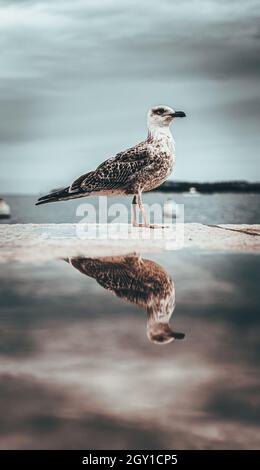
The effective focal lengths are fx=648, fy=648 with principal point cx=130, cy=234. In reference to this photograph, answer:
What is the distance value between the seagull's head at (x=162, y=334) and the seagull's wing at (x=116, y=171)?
731 centimetres

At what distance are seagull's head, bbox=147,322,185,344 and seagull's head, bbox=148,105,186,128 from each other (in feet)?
25.6

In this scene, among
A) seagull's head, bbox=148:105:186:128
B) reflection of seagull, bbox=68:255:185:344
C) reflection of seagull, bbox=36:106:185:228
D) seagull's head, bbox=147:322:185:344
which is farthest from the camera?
seagull's head, bbox=148:105:186:128

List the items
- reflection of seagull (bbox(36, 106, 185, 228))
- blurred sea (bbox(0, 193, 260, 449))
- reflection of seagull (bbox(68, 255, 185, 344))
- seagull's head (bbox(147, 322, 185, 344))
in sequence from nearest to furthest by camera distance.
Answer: blurred sea (bbox(0, 193, 260, 449)) → seagull's head (bbox(147, 322, 185, 344)) → reflection of seagull (bbox(68, 255, 185, 344)) → reflection of seagull (bbox(36, 106, 185, 228))

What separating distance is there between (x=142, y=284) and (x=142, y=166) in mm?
5498

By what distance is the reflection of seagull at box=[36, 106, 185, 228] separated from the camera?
1319 cm

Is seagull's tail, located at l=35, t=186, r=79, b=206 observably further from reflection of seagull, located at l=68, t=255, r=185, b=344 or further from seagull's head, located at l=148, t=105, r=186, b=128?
reflection of seagull, located at l=68, t=255, r=185, b=344

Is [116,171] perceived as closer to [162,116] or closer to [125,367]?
[162,116]

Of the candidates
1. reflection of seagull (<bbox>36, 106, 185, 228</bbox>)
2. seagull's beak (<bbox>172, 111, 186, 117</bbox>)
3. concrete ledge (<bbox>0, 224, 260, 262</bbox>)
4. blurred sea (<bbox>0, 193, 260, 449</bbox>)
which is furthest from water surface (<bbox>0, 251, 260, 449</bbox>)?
seagull's beak (<bbox>172, 111, 186, 117</bbox>)

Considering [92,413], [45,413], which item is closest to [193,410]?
[92,413]

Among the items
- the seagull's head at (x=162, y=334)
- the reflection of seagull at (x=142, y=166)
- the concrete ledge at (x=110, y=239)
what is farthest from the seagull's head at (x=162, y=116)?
the seagull's head at (x=162, y=334)

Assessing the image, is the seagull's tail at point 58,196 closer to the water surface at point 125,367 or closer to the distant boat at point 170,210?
the water surface at point 125,367

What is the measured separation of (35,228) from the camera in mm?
14547

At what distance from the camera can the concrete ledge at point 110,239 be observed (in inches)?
426

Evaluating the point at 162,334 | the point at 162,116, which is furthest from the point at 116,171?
the point at 162,334
